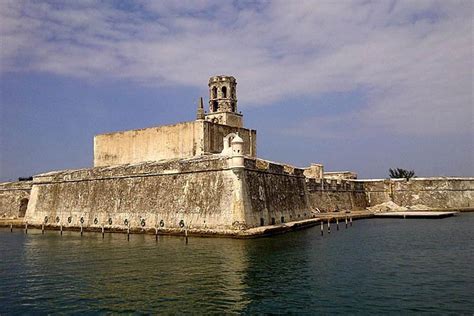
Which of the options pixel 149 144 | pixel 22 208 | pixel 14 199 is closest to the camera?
pixel 149 144

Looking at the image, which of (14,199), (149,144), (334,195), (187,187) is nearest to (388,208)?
(334,195)

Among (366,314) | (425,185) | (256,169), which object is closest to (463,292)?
(366,314)

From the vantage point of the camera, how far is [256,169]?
2462cm

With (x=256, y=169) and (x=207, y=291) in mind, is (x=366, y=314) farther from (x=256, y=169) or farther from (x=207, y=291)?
(x=256, y=169)

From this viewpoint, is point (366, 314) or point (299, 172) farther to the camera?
point (299, 172)

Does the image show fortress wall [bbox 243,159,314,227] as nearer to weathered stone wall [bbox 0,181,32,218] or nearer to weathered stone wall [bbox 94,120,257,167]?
weathered stone wall [bbox 94,120,257,167]

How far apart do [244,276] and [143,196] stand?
14.5 metres

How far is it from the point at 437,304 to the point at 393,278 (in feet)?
9.09

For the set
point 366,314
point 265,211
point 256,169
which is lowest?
point 366,314

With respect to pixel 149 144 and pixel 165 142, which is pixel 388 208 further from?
pixel 149 144

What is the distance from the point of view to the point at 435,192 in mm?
45469

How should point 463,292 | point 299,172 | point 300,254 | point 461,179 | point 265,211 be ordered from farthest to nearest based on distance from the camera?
point 461,179
point 299,172
point 265,211
point 300,254
point 463,292

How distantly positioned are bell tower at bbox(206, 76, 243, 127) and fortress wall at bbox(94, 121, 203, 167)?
431 cm

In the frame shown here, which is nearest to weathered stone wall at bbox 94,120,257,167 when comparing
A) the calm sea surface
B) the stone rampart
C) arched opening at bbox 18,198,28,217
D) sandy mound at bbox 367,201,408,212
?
the stone rampart
